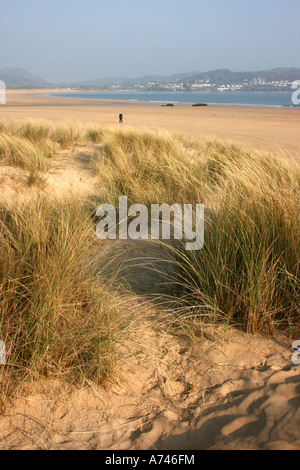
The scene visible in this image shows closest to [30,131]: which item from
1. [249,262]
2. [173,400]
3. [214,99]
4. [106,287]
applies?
[106,287]

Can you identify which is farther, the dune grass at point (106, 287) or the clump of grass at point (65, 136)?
the clump of grass at point (65, 136)

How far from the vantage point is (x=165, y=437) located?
5.87 feet

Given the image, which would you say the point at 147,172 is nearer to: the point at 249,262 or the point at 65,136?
the point at 65,136

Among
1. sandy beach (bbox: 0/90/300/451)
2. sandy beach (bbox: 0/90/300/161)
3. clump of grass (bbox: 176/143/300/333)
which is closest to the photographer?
sandy beach (bbox: 0/90/300/451)

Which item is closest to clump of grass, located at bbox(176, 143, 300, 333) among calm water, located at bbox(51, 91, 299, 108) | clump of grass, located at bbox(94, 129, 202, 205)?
clump of grass, located at bbox(94, 129, 202, 205)

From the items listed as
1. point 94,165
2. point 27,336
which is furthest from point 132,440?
point 94,165

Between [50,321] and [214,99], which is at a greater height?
[214,99]

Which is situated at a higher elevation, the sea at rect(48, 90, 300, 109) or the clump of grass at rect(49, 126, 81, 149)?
the sea at rect(48, 90, 300, 109)

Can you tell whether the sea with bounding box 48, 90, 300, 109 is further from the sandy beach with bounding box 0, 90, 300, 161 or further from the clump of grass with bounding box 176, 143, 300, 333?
the clump of grass with bounding box 176, 143, 300, 333

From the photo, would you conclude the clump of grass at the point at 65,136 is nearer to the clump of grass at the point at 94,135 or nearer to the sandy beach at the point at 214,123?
the clump of grass at the point at 94,135

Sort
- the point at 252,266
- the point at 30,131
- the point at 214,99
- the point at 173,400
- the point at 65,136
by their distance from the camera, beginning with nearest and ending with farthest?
the point at 173,400 < the point at 252,266 < the point at 30,131 < the point at 65,136 < the point at 214,99

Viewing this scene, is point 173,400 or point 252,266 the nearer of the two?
point 173,400

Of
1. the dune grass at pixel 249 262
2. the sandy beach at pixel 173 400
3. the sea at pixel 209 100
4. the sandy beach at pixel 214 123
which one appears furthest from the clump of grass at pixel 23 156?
the sea at pixel 209 100

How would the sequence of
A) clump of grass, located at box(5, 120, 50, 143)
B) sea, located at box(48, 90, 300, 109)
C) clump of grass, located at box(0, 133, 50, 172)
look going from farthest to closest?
sea, located at box(48, 90, 300, 109) < clump of grass, located at box(5, 120, 50, 143) < clump of grass, located at box(0, 133, 50, 172)
